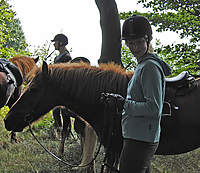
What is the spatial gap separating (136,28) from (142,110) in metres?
0.62

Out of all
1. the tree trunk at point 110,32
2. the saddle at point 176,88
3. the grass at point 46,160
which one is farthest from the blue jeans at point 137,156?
the tree trunk at point 110,32

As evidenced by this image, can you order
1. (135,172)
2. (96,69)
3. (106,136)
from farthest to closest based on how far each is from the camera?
1. (96,69)
2. (106,136)
3. (135,172)

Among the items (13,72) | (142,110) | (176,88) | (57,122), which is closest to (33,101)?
(142,110)

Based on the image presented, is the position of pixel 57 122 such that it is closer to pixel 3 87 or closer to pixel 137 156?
pixel 3 87

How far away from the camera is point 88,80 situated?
6.88 feet

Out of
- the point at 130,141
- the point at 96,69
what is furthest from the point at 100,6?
the point at 130,141

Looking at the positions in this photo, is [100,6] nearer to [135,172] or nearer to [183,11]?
[183,11]

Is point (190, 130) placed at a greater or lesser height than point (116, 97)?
lesser

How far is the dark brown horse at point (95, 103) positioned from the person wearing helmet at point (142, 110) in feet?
1.51

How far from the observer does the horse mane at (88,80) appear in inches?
81.0

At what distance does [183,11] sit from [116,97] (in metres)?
4.65

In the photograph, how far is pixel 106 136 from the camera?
2.02m

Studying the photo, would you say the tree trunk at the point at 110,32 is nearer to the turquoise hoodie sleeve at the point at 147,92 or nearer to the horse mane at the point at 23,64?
the horse mane at the point at 23,64

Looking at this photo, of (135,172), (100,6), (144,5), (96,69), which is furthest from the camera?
(144,5)
